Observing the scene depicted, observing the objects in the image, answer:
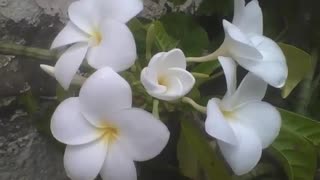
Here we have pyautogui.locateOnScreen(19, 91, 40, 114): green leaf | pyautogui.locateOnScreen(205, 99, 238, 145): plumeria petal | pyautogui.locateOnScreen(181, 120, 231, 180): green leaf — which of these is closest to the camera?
pyautogui.locateOnScreen(205, 99, 238, 145): plumeria petal

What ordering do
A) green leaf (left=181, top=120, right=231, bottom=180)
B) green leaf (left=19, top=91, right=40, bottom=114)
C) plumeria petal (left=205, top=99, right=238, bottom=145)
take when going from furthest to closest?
green leaf (left=19, top=91, right=40, bottom=114)
green leaf (left=181, top=120, right=231, bottom=180)
plumeria petal (left=205, top=99, right=238, bottom=145)

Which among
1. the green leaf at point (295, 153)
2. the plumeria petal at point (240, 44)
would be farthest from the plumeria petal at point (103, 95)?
the green leaf at point (295, 153)

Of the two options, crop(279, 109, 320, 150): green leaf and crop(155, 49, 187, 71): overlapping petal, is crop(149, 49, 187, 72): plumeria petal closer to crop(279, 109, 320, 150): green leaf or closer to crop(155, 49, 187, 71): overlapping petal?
crop(155, 49, 187, 71): overlapping petal

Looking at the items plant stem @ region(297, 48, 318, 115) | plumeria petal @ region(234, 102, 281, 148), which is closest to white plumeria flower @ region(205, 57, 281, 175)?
plumeria petal @ region(234, 102, 281, 148)

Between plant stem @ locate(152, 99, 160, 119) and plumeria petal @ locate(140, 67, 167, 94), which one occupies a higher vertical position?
plumeria petal @ locate(140, 67, 167, 94)

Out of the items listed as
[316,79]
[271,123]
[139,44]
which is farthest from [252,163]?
[316,79]

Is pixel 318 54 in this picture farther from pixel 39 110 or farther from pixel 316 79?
pixel 39 110
